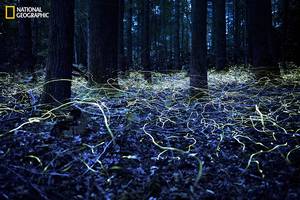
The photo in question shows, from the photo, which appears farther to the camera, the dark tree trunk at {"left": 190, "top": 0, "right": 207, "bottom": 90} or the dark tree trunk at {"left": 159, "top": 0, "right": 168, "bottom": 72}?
the dark tree trunk at {"left": 159, "top": 0, "right": 168, "bottom": 72}

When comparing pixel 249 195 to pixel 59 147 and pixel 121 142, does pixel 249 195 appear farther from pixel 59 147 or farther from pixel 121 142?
pixel 59 147

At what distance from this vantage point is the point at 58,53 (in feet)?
13.1

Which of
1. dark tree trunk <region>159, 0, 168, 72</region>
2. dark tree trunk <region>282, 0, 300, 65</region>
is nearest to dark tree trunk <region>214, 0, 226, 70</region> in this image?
dark tree trunk <region>282, 0, 300, 65</region>

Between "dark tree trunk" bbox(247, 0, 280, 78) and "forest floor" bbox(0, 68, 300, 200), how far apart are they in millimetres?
3647

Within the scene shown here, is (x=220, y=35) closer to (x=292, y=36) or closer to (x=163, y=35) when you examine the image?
(x=292, y=36)

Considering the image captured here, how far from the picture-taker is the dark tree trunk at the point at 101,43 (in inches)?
243

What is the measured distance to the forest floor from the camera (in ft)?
7.41

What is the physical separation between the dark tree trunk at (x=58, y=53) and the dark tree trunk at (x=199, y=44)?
2355mm

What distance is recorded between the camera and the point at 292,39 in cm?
1170

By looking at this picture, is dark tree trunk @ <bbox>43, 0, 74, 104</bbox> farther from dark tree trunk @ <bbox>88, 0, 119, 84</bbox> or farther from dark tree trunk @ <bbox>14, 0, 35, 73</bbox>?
dark tree trunk @ <bbox>14, 0, 35, 73</bbox>

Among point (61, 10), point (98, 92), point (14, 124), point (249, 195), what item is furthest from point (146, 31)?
point (249, 195)

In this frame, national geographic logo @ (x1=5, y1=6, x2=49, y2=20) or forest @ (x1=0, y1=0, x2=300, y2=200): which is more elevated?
national geographic logo @ (x1=5, y1=6, x2=49, y2=20)

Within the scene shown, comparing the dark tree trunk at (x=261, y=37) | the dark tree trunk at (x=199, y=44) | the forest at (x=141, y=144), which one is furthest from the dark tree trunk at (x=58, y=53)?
the dark tree trunk at (x=261, y=37)

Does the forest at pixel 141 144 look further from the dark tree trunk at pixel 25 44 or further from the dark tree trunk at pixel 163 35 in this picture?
the dark tree trunk at pixel 163 35
